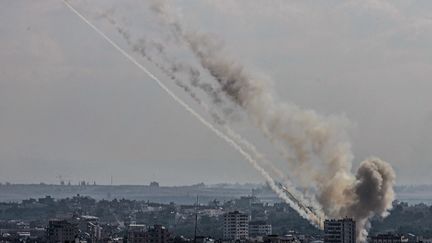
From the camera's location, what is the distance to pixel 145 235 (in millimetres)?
98062

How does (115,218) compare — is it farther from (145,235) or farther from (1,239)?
(145,235)

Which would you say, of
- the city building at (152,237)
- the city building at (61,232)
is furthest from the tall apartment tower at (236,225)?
the city building at (152,237)

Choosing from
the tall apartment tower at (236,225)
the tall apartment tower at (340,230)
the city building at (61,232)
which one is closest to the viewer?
the tall apartment tower at (340,230)

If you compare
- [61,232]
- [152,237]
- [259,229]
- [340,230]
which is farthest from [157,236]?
[259,229]

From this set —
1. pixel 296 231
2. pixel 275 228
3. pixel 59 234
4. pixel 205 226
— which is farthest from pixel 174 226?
pixel 59 234

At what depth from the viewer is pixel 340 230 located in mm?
83062

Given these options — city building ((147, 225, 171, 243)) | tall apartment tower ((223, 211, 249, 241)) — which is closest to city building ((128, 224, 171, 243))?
city building ((147, 225, 171, 243))

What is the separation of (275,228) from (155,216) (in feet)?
155

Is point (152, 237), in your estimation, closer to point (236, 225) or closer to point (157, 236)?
point (157, 236)

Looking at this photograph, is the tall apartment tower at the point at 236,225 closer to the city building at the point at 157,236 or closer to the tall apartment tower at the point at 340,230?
the city building at the point at 157,236

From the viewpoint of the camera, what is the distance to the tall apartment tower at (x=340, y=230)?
273 feet

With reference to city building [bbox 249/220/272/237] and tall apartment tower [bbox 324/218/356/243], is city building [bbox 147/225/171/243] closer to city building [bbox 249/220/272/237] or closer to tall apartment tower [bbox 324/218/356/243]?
tall apartment tower [bbox 324/218/356/243]

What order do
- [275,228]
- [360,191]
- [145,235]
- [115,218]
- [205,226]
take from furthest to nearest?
[115,218] < [205,226] < [275,228] < [145,235] < [360,191]

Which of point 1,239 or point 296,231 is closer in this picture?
point 1,239
